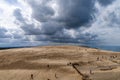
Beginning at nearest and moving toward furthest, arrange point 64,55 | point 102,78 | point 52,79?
point 102,78 < point 52,79 < point 64,55

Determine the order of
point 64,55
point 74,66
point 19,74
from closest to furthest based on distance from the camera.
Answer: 1. point 19,74
2. point 74,66
3. point 64,55

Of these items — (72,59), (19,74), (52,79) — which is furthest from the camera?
(72,59)

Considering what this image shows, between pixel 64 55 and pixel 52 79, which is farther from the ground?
pixel 64 55

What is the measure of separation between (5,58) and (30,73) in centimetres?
1553

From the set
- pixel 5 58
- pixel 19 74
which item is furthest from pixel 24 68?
pixel 5 58

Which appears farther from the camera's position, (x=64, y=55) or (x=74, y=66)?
(x=64, y=55)

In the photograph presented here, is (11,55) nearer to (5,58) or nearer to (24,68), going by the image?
(5,58)

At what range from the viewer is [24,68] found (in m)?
48.9

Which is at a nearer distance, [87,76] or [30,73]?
[87,76]

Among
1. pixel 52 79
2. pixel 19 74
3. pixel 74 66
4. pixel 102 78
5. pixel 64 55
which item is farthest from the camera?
pixel 64 55

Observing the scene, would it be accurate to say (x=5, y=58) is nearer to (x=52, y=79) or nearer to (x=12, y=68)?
(x=12, y=68)

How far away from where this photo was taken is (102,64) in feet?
164

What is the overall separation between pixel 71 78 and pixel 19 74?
1073 centimetres

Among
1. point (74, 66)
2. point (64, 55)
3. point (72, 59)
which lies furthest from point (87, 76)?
point (64, 55)
